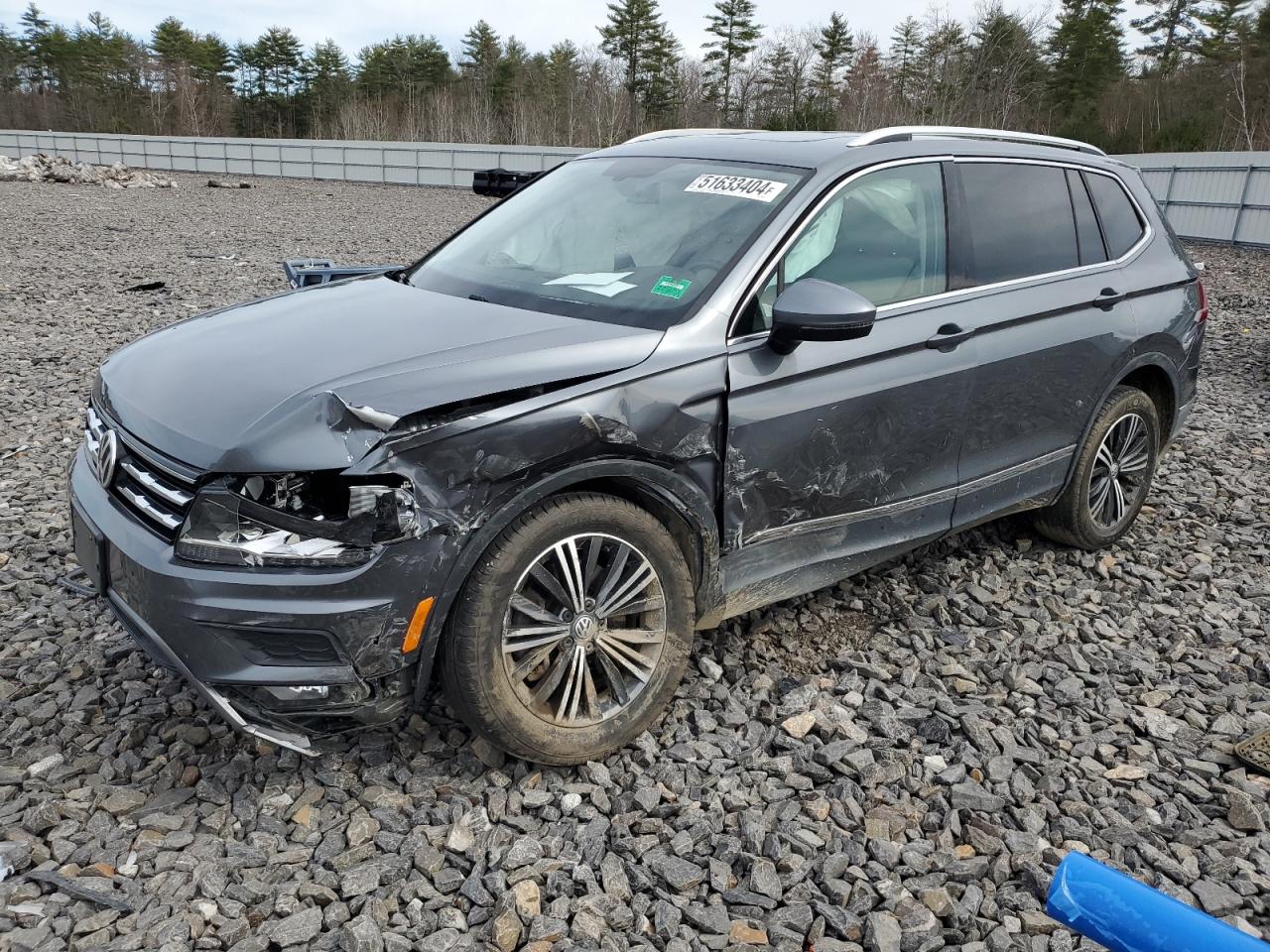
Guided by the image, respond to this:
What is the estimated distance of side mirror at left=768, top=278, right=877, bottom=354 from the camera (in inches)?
118

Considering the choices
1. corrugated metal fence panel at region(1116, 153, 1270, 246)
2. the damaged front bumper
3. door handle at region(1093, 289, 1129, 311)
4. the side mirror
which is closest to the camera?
the damaged front bumper

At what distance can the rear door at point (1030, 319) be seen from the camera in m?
3.90

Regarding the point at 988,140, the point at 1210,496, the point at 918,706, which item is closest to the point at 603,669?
the point at 918,706

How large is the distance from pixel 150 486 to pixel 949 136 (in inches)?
124

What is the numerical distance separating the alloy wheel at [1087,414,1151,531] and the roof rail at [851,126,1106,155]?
4.28 ft

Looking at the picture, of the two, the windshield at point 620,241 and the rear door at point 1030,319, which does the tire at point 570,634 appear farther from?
the rear door at point 1030,319

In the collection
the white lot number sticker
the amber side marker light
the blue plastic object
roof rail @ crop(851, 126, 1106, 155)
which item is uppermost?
roof rail @ crop(851, 126, 1106, 155)

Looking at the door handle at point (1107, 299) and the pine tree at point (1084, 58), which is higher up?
the pine tree at point (1084, 58)

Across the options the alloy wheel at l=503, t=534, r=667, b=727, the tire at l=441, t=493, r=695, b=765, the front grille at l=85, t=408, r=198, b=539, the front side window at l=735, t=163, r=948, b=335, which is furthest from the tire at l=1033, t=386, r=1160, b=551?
the front grille at l=85, t=408, r=198, b=539

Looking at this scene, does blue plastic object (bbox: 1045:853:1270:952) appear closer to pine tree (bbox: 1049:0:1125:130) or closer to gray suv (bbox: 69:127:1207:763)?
gray suv (bbox: 69:127:1207:763)

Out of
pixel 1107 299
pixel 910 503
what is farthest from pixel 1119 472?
pixel 910 503

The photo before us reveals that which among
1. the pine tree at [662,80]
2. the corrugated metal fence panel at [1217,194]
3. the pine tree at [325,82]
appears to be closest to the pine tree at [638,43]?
the pine tree at [662,80]

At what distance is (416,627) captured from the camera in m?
2.63

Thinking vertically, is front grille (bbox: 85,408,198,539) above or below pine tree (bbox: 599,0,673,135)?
below
